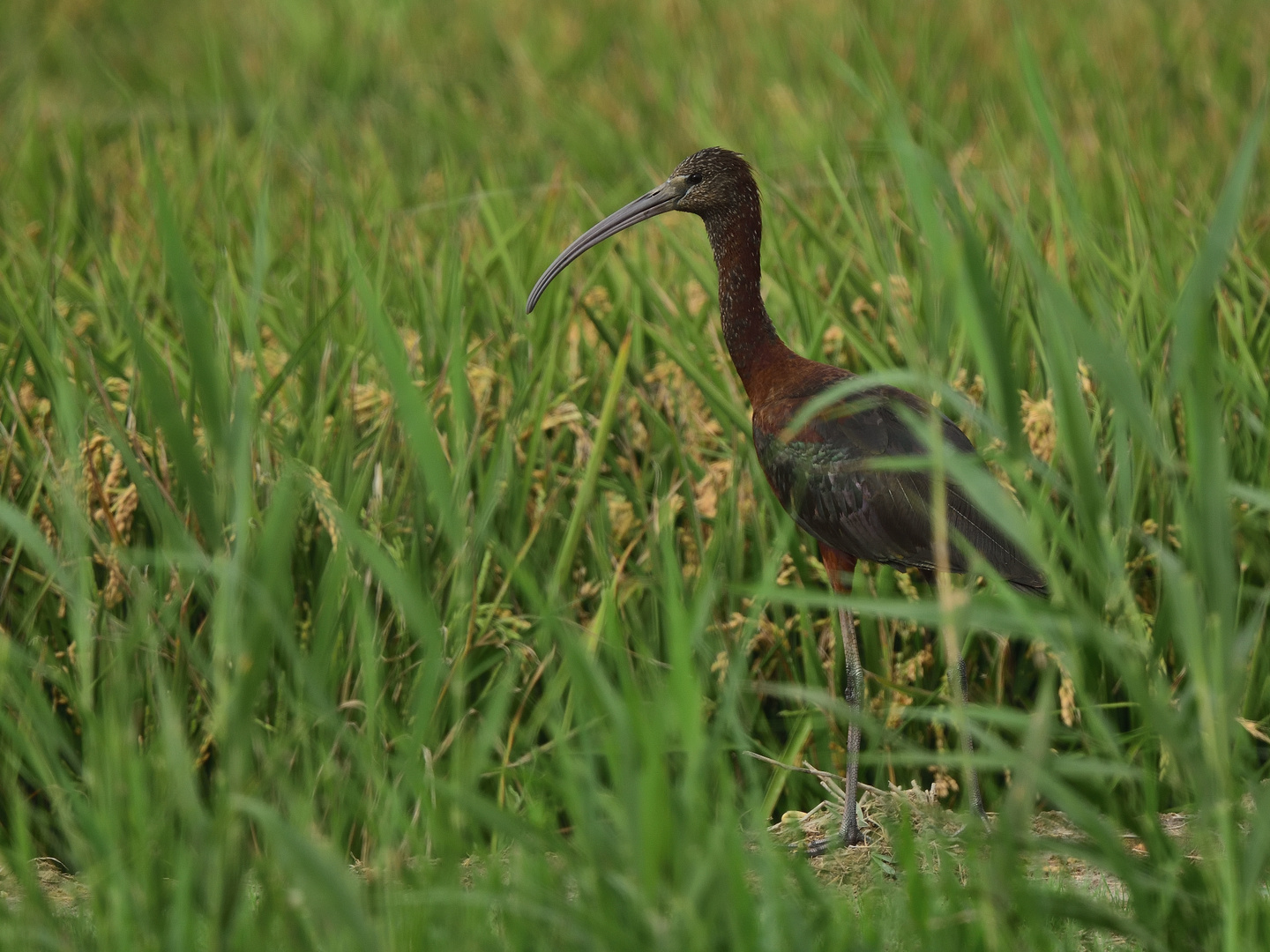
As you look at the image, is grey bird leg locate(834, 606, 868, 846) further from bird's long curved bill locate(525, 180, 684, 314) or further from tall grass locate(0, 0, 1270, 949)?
bird's long curved bill locate(525, 180, 684, 314)

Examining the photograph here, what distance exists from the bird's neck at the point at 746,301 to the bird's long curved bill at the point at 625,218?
10cm

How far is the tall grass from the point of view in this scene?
174 cm

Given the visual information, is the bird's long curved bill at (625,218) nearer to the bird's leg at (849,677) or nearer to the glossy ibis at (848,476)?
the glossy ibis at (848,476)

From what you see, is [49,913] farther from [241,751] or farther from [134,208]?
[134,208]

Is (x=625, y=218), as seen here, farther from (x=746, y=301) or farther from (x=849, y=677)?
(x=849, y=677)

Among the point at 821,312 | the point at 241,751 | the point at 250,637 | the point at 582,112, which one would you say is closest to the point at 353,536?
the point at 250,637

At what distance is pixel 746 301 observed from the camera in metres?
3.16

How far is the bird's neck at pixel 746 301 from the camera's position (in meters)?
3.09

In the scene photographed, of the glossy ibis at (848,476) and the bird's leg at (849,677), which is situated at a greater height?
the glossy ibis at (848,476)

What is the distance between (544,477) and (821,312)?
81 centimetres

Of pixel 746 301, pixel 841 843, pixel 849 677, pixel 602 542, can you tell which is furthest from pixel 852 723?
pixel 746 301

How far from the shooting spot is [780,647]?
312 cm

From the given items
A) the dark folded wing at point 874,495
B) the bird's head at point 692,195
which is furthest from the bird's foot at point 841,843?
the bird's head at point 692,195

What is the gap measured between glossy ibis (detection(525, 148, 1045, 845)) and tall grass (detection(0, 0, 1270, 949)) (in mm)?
131
